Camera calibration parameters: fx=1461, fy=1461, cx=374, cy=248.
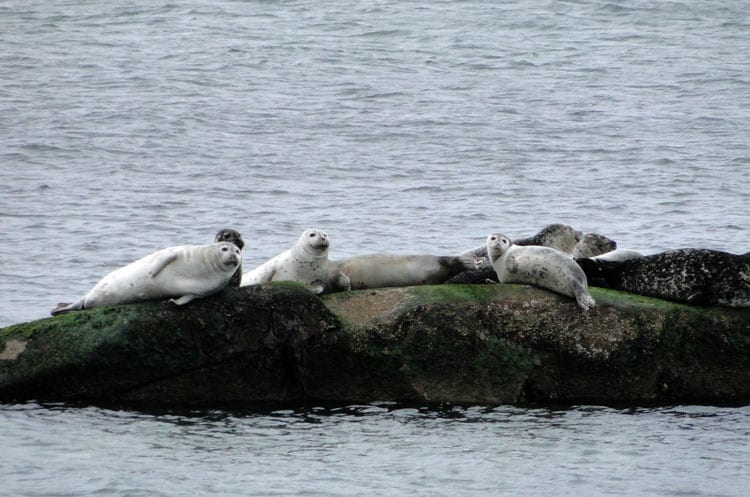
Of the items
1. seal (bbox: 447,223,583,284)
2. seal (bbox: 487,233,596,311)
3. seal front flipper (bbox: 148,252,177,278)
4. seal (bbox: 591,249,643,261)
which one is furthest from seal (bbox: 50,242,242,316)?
seal (bbox: 591,249,643,261)

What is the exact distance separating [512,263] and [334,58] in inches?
969

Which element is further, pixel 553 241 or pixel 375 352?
pixel 553 241

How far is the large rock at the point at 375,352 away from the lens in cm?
1030

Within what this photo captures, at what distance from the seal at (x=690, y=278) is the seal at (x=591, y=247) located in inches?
56.1

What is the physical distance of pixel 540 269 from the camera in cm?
1100

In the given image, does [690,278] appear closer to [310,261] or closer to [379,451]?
[310,261]

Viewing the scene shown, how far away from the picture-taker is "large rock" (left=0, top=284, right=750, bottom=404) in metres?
10.3

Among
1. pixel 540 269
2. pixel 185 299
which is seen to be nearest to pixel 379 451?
pixel 185 299

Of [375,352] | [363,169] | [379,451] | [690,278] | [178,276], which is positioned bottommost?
[363,169]

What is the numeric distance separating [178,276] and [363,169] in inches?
581

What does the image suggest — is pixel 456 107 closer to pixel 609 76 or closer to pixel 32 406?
pixel 609 76

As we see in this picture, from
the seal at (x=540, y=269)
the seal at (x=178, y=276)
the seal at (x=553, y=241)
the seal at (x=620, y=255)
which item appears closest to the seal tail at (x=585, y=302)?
the seal at (x=540, y=269)

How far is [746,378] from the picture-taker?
10.8 meters

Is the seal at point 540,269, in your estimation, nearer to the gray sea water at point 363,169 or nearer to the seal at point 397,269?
the seal at point 397,269
